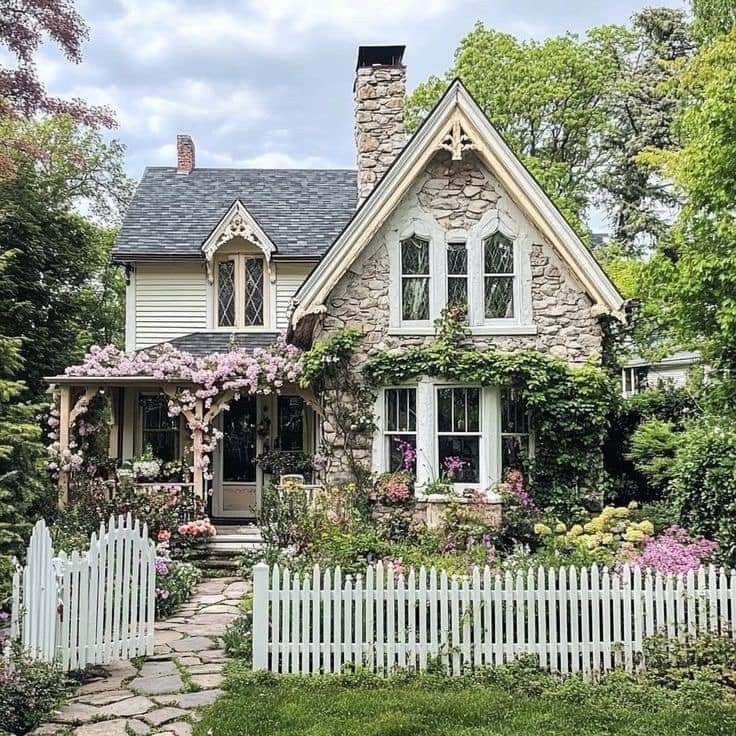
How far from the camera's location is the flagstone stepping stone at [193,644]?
282 inches

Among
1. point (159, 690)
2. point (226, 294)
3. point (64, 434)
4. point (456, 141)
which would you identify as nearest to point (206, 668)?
point (159, 690)

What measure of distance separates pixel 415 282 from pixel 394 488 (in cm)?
331

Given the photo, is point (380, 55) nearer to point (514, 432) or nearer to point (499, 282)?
point (499, 282)

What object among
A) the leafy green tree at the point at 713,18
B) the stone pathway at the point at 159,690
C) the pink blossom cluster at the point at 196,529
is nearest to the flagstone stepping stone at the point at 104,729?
the stone pathway at the point at 159,690

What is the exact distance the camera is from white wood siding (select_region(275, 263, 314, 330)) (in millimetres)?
15898

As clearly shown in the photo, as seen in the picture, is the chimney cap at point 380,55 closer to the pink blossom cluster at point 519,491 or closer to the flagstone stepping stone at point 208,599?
the pink blossom cluster at point 519,491

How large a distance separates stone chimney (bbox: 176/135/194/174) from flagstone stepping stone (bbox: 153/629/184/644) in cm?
1403

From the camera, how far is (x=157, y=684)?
616cm

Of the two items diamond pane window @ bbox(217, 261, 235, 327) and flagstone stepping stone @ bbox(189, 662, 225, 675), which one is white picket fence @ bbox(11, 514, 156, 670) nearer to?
flagstone stepping stone @ bbox(189, 662, 225, 675)

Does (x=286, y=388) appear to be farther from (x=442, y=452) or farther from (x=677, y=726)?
(x=677, y=726)

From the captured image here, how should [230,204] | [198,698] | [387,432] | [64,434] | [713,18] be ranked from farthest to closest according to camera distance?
[230,204], [713,18], [64,434], [387,432], [198,698]

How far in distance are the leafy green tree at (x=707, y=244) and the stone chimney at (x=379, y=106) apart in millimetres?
5110

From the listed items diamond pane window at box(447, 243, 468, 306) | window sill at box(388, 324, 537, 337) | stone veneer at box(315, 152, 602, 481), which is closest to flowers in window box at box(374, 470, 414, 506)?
stone veneer at box(315, 152, 602, 481)

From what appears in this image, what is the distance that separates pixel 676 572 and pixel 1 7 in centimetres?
1204
